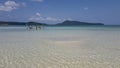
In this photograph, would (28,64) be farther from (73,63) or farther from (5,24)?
(5,24)

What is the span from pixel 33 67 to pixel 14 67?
2.16ft

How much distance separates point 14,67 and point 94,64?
2.85 meters

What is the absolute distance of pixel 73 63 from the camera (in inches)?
300

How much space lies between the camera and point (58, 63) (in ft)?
25.2

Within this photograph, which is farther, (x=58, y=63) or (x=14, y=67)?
(x=58, y=63)

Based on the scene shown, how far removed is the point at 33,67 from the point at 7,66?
95 centimetres

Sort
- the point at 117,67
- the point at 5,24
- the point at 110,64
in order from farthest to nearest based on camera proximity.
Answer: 1. the point at 5,24
2. the point at 110,64
3. the point at 117,67

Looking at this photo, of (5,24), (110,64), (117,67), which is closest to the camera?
(117,67)

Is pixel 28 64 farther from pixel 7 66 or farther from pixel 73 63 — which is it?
pixel 73 63

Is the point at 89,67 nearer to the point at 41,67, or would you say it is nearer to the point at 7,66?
the point at 41,67

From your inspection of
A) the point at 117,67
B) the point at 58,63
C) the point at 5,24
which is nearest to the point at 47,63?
the point at 58,63

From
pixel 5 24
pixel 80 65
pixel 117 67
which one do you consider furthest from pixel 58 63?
pixel 5 24

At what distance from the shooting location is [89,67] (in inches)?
274

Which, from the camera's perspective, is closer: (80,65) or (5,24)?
(80,65)
